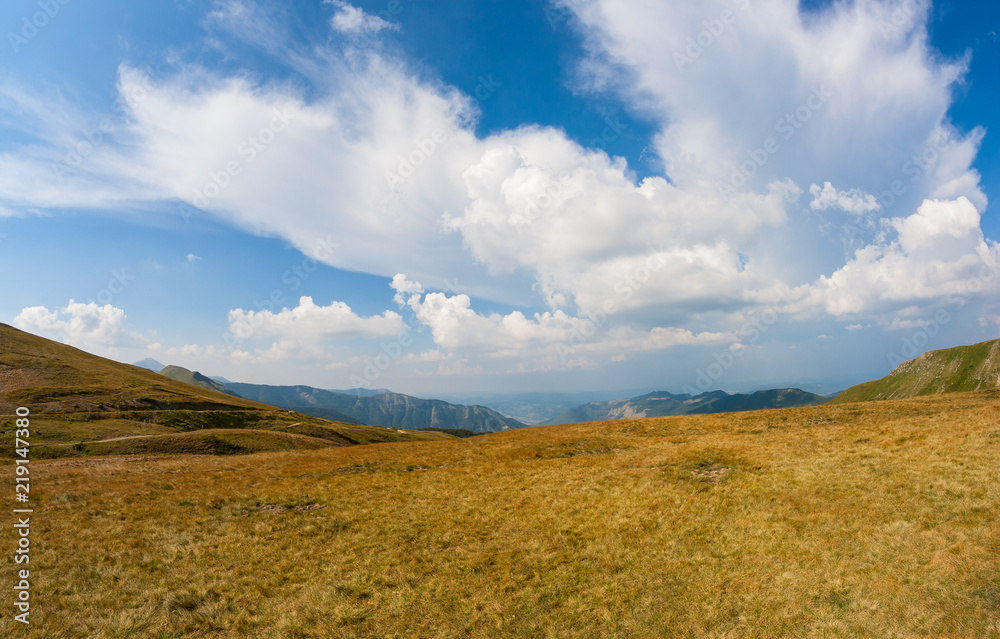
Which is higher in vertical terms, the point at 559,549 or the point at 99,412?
the point at 559,549

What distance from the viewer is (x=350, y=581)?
15961 mm

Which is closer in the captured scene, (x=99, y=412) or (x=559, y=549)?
(x=559, y=549)

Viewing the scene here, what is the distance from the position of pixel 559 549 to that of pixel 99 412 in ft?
306

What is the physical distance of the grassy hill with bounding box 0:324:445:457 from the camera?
177 ft

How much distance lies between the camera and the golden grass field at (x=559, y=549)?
12789mm

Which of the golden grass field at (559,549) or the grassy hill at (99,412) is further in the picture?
the grassy hill at (99,412)

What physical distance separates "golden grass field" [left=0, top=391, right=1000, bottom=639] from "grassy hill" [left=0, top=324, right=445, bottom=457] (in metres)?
30.8

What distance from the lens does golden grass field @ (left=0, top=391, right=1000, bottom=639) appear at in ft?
42.0

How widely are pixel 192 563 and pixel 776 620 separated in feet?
78.1

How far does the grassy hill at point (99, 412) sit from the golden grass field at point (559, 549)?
3080 cm

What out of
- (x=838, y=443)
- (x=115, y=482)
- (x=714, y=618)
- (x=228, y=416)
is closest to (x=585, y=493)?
(x=714, y=618)

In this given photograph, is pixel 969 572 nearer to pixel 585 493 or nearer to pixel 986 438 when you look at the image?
pixel 585 493

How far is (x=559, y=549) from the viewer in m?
18.4

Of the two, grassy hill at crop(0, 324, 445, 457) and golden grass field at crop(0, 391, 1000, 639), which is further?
grassy hill at crop(0, 324, 445, 457)
